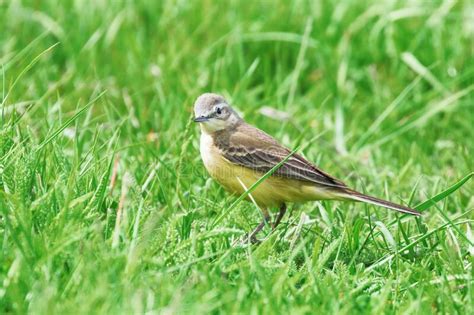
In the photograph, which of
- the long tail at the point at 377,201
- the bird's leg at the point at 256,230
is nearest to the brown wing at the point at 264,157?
the long tail at the point at 377,201

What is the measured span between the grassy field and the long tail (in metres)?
0.11

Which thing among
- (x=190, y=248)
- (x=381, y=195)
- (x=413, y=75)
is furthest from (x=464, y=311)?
(x=413, y=75)

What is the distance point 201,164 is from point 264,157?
0.49 meters

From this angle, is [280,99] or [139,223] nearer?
[139,223]

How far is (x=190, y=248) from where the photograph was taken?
15.7 ft

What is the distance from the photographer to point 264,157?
6.34 m

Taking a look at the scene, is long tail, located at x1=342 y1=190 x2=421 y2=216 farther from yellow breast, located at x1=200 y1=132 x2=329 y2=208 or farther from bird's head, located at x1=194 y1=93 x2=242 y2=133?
bird's head, located at x1=194 y1=93 x2=242 y2=133

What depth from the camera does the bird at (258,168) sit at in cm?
604

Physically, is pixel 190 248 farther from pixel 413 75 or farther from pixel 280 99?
pixel 413 75

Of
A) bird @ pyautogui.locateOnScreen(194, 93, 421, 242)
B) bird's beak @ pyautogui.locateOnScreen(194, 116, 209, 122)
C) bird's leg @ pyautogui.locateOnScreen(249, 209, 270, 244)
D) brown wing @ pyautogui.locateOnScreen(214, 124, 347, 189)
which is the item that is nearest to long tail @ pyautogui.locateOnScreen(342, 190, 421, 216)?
bird @ pyautogui.locateOnScreen(194, 93, 421, 242)

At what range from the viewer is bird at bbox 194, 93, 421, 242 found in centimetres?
604

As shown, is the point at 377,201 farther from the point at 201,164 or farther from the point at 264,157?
the point at 201,164

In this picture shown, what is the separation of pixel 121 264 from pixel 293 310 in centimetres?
79

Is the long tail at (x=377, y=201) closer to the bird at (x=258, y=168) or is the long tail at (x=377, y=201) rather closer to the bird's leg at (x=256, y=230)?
the bird at (x=258, y=168)
